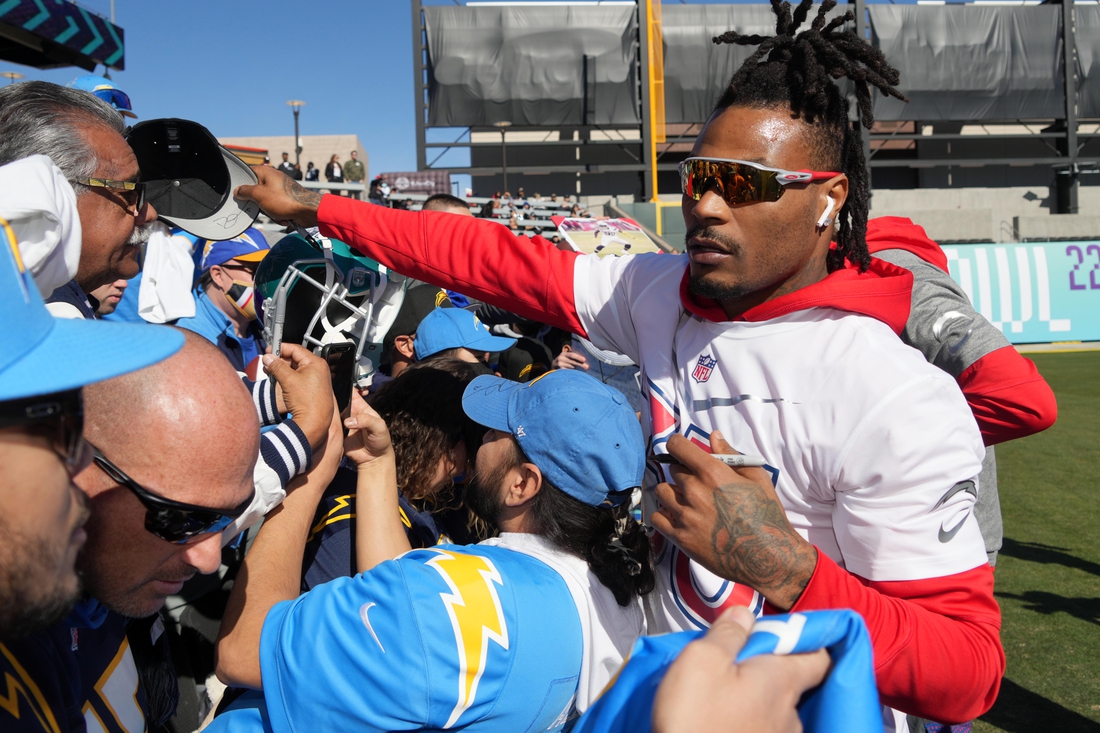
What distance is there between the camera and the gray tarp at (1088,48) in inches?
1112

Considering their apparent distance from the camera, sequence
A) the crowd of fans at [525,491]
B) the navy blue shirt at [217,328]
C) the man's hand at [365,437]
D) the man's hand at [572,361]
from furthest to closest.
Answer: the man's hand at [572,361]
the navy blue shirt at [217,328]
the man's hand at [365,437]
the crowd of fans at [525,491]

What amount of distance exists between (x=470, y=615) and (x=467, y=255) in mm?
1036

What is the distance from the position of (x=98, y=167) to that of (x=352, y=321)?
0.89m

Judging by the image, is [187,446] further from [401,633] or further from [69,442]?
[401,633]

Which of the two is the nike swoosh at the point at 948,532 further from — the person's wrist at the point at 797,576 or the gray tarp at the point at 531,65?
the gray tarp at the point at 531,65

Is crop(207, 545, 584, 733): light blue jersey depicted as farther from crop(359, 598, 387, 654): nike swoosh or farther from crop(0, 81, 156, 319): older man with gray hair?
crop(0, 81, 156, 319): older man with gray hair

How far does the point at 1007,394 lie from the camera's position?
2104 mm

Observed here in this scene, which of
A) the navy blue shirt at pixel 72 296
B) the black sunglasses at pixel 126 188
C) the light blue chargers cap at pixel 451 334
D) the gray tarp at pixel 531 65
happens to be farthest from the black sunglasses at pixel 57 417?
the gray tarp at pixel 531 65

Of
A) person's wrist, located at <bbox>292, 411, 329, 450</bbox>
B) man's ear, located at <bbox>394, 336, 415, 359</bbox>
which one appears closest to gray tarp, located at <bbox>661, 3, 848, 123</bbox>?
man's ear, located at <bbox>394, 336, 415, 359</bbox>

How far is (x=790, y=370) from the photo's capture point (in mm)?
1502

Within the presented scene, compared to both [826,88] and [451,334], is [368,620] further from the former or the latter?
[451,334]

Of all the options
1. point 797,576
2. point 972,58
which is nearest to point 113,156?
point 797,576

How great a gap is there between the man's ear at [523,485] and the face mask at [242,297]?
270 centimetres

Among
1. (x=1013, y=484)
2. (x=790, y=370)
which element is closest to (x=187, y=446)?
(x=790, y=370)
